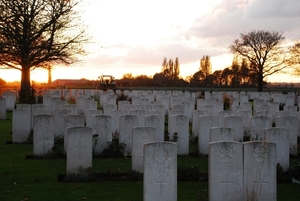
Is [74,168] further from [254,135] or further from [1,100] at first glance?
[1,100]

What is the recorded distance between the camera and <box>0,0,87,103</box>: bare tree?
77.5 ft

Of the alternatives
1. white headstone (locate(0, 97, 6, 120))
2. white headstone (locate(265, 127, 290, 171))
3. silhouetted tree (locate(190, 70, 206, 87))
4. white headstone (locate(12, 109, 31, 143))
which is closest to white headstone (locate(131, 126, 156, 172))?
white headstone (locate(265, 127, 290, 171))

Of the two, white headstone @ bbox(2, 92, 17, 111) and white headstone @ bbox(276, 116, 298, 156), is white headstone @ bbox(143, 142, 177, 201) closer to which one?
white headstone @ bbox(276, 116, 298, 156)

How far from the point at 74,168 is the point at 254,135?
6.08 metres

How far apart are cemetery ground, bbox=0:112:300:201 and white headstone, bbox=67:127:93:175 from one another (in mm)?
337

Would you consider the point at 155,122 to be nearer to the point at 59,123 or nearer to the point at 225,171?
the point at 59,123

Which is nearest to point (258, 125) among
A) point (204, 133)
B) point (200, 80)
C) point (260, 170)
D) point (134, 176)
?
point (204, 133)

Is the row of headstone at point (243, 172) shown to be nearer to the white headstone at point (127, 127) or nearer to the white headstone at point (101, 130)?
the white headstone at point (127, 127)

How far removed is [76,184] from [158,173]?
2.49 meters

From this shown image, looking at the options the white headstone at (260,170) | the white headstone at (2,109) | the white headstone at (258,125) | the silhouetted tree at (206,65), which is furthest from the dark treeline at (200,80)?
the white headstone at (260,170)

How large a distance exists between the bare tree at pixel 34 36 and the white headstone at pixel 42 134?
11.5 m

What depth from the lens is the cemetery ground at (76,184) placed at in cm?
812

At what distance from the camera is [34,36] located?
1018 inches

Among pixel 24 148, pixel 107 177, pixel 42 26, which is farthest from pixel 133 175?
pixel 42 26
